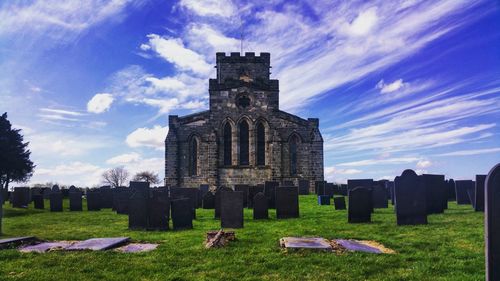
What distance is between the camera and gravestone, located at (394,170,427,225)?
1067 cm

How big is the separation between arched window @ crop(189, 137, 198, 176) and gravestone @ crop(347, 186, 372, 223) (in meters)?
21.5

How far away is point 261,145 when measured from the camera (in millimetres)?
32438

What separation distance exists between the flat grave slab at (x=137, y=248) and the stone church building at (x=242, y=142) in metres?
22.7

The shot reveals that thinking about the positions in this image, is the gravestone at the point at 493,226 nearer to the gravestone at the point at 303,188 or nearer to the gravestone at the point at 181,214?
the gravestone at the point at 181,214

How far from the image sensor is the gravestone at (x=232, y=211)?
11352 mm

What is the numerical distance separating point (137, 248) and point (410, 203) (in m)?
7.12

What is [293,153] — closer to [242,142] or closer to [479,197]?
[242,142]

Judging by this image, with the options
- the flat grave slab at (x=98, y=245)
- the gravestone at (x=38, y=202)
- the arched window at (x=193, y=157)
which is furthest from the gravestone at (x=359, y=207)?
the arched window at (x=193, y=157)

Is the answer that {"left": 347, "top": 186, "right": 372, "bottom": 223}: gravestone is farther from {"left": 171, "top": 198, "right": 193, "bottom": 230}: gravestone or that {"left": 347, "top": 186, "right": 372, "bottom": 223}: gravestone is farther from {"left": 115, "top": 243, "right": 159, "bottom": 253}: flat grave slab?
{"left": 115, "top": 243, "right": 159, "bottom": 253}: flat grave slab

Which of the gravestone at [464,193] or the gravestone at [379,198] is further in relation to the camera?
the gravestone at [464,193]

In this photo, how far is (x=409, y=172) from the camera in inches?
427

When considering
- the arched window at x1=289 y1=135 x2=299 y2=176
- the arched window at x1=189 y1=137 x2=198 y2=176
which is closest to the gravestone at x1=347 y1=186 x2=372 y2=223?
the arched window at x1=289 y1=135 x2=299 y2=176

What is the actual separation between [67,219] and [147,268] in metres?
10.0

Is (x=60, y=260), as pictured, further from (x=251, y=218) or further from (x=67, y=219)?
(x=67, y=219)
